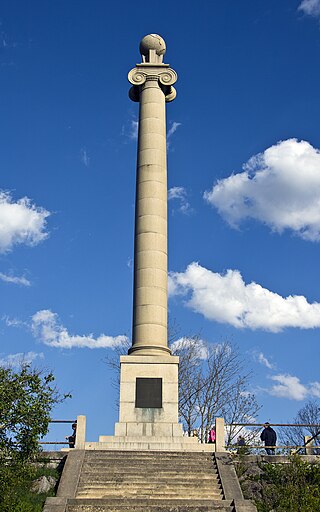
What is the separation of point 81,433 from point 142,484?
5.97 metres

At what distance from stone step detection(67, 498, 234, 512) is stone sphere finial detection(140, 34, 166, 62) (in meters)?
26.9

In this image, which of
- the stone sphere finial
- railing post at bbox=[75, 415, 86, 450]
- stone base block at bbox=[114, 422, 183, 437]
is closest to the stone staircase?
railing post at bbox=[75, 415, 86, 450]

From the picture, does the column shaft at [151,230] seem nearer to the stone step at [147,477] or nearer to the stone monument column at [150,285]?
the stone monument column at [150,285]

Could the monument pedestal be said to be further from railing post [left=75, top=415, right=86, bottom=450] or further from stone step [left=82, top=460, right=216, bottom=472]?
stone step [left=82, top=460, right=216, bottom=472]

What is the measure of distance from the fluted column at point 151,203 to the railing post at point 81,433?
4675 mm

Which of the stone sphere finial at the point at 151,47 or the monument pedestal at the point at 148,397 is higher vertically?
the stone sphere finial at the point at 151,47

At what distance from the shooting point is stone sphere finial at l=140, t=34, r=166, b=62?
40094 mm

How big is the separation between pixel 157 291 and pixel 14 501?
14405 millimetres

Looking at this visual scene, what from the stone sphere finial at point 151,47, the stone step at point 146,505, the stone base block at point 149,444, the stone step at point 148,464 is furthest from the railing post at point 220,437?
the stone sphere finial at point 151,47

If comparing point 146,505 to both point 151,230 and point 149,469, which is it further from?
point 151,230

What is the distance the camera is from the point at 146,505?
2247 centimetres

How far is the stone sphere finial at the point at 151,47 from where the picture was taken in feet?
132

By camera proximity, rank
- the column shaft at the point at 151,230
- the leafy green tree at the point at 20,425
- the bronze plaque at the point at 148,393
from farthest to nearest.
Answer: the column shaft at the point at 151,230, the bronze plaque at the point at 148,393, the leafy green tree at the point at 20,425

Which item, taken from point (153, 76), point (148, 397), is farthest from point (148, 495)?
point (153, 76)
